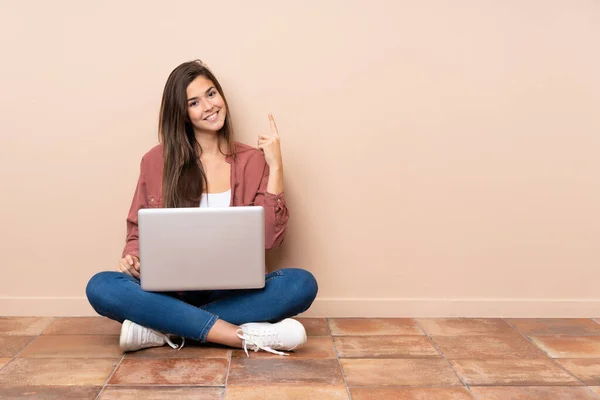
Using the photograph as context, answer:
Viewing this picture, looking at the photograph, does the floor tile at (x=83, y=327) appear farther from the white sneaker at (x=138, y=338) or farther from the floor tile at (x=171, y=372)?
the floor tile at (x=171, y=372)

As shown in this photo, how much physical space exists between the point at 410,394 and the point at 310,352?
1.54ft

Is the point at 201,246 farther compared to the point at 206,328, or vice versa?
the point at 206,328

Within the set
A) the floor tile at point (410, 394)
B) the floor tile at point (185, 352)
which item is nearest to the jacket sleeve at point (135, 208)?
the floor tile at point (185, 352)

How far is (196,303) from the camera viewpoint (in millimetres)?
2520

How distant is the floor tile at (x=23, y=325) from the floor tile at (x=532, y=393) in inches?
61.4

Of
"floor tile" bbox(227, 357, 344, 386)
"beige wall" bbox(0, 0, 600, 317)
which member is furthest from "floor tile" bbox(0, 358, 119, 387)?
"beige wall" bbox(0, 0, 600, 317)

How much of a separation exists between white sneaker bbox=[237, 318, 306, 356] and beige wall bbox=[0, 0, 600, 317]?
1.65 ft

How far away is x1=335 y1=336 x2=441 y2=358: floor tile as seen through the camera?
2336mm

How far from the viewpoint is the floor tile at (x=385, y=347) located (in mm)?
2336

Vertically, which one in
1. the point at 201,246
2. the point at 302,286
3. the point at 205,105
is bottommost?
the point at 302,286

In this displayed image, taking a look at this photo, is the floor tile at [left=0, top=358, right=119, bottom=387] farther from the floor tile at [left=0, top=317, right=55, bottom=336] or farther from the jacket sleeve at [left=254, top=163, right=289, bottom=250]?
the jacket sleeve at [left=254, top=163, right=289, bottom=250]

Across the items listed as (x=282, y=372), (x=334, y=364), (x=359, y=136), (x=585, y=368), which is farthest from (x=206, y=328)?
(x=585, y=368)

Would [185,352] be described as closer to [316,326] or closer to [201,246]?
[201,246]

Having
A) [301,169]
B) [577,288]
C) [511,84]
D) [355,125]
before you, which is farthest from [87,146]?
[577,288]
